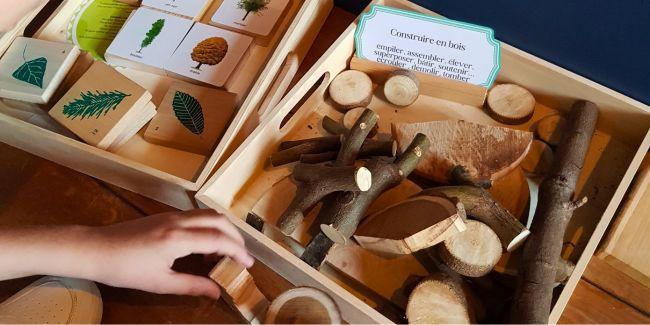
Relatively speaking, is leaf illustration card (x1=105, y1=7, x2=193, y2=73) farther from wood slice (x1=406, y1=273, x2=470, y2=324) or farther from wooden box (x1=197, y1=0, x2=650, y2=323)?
wood slice (x1=406, y1=273, x2=470, y2=324)

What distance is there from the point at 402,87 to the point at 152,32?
1.68 ft

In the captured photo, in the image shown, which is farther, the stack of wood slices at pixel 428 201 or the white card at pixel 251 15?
the white card at pixel 251 15

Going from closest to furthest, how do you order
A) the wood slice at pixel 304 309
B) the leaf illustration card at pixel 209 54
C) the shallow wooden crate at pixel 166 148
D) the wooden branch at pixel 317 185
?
1. the wood slice at pixel 304 309
2. the wooden branch at pixel 317 185
3. the shallow wooden crate at pixel 166 148
4. the leaf illustration card at pixel 209 54

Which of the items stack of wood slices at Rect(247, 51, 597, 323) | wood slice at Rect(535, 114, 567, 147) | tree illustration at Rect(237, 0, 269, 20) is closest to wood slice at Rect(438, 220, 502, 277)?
stack of wood slices at Rect(247, 51, 597, 323)

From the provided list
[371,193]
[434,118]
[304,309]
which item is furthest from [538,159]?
[304,309]

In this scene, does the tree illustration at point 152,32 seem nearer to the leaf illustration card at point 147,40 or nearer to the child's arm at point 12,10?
the leaf illustration card at point 147,40

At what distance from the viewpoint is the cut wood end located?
0.71 m

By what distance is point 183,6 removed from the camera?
1.06 meters

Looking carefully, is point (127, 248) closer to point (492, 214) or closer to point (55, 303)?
point (55, 303)

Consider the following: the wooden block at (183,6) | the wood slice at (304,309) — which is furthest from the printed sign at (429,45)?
the wood slice at (304,309)

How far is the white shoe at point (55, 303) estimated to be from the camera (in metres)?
0.73

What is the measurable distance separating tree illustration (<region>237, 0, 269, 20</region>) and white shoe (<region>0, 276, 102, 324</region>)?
1.96 feet

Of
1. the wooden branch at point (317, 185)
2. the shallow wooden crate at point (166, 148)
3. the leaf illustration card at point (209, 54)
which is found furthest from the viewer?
the leaf illustration card at point (209, 54)

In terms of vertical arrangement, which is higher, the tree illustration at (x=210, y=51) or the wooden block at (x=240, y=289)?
the tree illustration at (x=210, y=51)
